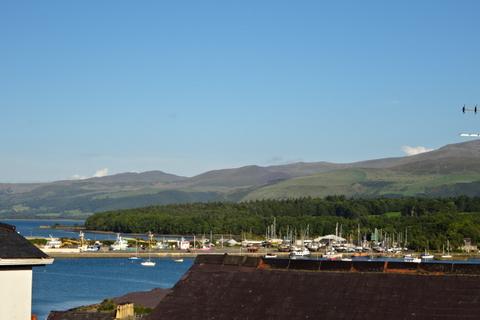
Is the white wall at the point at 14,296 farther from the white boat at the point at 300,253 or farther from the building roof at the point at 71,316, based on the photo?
the white boat at the point at 300,253

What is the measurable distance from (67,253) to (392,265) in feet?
385

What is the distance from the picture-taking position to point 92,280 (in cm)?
8156

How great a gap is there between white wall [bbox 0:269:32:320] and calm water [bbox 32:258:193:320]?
1572 inches

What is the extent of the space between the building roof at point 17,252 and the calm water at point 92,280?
39659 millimetres

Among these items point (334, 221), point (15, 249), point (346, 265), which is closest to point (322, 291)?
point (346, 265)

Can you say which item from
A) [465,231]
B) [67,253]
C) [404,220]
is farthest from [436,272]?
[404,220]

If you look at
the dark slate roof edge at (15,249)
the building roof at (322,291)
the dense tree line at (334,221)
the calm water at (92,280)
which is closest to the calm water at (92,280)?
the calm water at (92,280)

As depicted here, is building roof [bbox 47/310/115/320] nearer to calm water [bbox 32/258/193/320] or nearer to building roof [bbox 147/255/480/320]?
building roof [bbox 147/255/480/320]

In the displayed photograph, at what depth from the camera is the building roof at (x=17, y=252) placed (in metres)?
A: 7.46

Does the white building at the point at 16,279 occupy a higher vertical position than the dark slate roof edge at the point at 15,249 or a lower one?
lower

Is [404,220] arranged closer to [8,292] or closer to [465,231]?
[465,231]

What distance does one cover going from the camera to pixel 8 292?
738 cm

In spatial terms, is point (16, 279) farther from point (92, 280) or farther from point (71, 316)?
point (92, 280)

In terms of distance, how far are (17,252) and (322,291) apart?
3671mm
